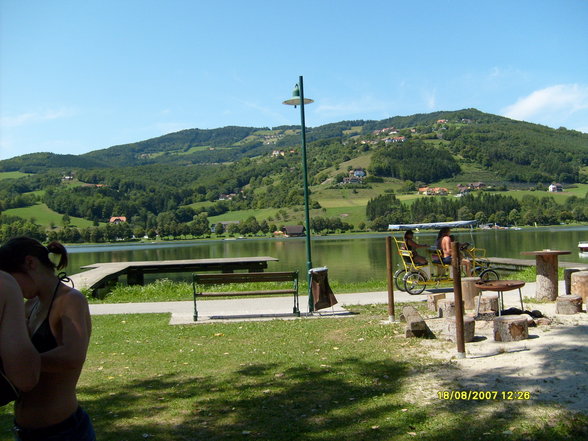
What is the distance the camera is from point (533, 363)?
19.1 feet

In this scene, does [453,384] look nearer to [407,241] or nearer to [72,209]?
[407,241]

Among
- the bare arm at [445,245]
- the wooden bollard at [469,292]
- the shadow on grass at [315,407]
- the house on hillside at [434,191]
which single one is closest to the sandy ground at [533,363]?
the shadow on grass at [315,407]

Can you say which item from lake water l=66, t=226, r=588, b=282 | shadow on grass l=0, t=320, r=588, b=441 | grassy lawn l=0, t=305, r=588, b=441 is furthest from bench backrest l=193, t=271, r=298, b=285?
lake water l=66, t=226, r=588, b=282

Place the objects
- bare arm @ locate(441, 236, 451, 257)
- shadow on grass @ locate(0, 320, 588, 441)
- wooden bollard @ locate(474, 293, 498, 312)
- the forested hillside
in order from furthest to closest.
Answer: the forested hillside < bare arm @ locate(441, 236, 451, 257) < wooden bollard @ locate(474, 293, 498, 312) < shadow on grass @ locate(0, 320, 588, 441)

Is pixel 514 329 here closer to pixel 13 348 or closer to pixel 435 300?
pixel 435 300

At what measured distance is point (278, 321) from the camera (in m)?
10.3

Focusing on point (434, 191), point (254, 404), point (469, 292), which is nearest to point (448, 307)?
point (469, 292)

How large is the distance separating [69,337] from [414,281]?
1238 centimetres

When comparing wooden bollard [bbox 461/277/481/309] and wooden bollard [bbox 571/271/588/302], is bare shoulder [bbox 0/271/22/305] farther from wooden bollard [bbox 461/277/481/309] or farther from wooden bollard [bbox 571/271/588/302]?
wooden bollard [bbox 571/271/588/302]

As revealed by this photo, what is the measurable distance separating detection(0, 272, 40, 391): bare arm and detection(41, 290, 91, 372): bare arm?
147mm

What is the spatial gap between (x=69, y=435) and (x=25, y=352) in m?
0.55

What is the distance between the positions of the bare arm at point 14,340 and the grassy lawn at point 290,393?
2384 millimetres

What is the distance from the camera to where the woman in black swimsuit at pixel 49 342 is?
2.40 metres

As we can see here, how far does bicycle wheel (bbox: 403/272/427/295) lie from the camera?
45.8 feet
